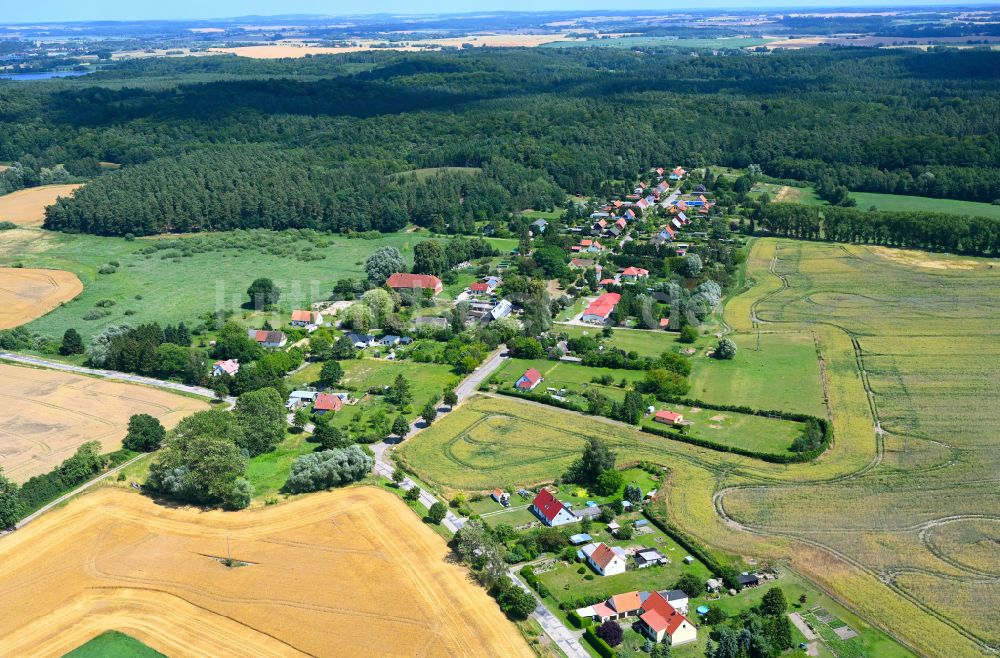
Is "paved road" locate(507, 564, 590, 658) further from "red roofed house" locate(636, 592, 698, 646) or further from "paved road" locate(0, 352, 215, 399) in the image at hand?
"paved road" locate(0, 352, 215, 399)

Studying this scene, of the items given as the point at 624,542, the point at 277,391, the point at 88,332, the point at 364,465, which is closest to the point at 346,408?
the point at 277,391

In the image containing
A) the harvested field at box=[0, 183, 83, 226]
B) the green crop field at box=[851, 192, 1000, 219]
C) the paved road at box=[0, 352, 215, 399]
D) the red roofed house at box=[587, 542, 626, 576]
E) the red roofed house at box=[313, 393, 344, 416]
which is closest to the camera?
the red roofed house at box=[587, 542, 626, 576]

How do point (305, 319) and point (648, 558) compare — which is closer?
point (648, 558)

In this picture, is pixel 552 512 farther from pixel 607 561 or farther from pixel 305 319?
pixel 305 319

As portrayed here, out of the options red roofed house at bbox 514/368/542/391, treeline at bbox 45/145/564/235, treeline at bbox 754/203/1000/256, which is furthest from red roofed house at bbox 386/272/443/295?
treeline at bbox 754/203/1000/256

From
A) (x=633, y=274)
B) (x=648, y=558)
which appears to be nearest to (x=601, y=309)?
(x=633, y=274)

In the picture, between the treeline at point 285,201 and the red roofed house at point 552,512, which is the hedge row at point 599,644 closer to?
the red roofed house at point 552,512

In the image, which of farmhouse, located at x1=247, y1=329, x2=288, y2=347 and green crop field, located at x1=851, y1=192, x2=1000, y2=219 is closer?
farmhouse, located at x1=247, y1=329, x2=288, y2=347
